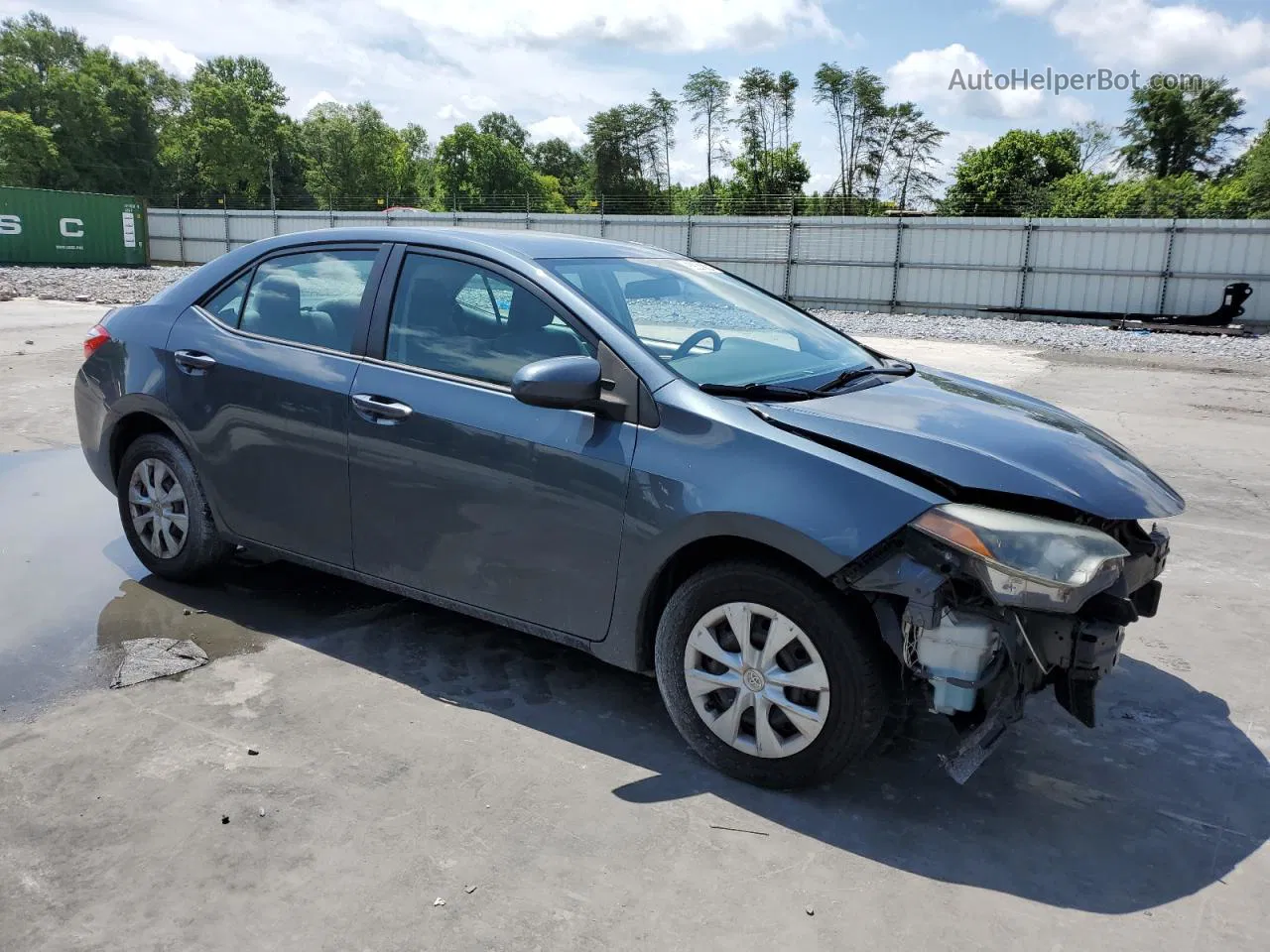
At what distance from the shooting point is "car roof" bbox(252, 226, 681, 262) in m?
3.72

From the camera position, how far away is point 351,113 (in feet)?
279

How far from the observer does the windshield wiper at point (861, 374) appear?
3.49 metres

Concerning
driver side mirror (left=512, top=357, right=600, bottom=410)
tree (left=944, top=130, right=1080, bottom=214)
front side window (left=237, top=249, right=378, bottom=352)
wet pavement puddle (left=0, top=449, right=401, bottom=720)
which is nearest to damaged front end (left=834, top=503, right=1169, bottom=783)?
driver side mirror (left=512, top=357, right=600, bottom=410)

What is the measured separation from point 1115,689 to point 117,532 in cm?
503

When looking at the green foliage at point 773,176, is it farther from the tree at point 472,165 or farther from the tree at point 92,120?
the tree at point 92,120

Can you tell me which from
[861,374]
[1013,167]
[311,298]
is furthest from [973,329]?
[1013,167]

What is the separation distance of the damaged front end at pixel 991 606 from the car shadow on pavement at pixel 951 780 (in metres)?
0.31

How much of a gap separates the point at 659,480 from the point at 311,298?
6.29 ft

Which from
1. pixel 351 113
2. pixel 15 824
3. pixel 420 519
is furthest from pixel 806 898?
pixel 351 113

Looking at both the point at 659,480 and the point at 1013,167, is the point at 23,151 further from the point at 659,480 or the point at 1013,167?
the point at 659,480

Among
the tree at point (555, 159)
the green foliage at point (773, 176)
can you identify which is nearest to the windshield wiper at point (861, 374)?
the green foliage at point (773, 176)

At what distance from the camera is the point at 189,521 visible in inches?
174

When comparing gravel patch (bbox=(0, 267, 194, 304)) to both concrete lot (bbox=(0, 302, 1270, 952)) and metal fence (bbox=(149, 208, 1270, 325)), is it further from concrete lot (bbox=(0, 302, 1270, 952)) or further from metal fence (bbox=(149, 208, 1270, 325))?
concrete lot (bbox=(0, 302, 1270, 952))

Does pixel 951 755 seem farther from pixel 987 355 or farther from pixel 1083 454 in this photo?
pixel 987 355
